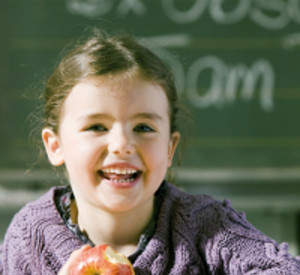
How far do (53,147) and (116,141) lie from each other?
0.22m

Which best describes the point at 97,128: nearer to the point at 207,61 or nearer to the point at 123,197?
the point at 123,197

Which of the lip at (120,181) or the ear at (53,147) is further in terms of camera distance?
the ear at (53,147)

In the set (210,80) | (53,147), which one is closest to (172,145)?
(53,147)

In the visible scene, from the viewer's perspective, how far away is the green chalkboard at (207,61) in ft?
6.24

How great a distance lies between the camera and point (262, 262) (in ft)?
2.95

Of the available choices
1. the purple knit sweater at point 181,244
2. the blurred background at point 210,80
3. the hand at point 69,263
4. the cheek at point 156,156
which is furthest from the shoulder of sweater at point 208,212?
the blurred background at point 210,80

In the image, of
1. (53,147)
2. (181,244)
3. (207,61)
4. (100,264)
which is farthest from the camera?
(207,61)

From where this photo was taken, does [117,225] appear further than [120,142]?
Yes

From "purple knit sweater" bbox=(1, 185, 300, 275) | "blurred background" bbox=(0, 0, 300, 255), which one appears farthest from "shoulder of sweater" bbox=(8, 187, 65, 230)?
"blurred background" bbox=(0, 0, 300, 255)

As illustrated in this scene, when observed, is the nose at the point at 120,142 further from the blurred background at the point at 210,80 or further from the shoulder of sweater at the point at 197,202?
the blurred background at the point at 210,80

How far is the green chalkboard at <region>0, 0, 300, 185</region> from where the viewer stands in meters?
1.90

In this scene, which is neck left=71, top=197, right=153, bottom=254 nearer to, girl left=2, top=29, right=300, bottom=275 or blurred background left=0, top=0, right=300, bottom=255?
girl left=2, top=29, right=300, bottom=275

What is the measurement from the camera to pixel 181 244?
3.10 ft

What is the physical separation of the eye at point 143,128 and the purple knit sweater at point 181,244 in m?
0.17
